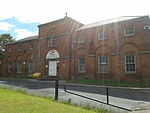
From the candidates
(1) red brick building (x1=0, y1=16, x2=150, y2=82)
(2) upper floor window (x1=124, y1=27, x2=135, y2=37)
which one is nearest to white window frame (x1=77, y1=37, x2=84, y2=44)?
(1) red brick building (x1=0, y1=16, x2=150, y2=82)

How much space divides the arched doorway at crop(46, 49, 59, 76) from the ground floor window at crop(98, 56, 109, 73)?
7250 millimetres

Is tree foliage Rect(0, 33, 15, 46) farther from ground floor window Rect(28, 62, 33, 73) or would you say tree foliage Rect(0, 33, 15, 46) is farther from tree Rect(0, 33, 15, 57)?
ground floor window Rect(28, 62, 33, 73)

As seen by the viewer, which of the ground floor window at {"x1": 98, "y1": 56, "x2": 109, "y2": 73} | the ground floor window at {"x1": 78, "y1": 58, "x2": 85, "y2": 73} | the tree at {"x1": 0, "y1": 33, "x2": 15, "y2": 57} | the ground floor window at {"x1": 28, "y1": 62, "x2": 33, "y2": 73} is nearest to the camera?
the ground floor window at {"x1": 98, "y1": 56, "x2": 109, "y2": 73}

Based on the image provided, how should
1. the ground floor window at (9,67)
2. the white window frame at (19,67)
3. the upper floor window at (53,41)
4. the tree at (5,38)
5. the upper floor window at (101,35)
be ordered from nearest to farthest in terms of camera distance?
the upper floor window at (101,35) → the upper floor window at (53,41) → the white window frame at (19,67) → the ground floor window at (9,67) → the tree at (5,38)

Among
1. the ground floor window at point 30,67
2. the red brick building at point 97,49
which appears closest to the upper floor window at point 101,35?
the red brick building at point 97,49

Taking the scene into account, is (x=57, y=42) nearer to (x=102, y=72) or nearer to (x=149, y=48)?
(x=102, y=72)

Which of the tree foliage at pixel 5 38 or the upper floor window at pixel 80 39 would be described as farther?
the tree foliage at pixel 5 38

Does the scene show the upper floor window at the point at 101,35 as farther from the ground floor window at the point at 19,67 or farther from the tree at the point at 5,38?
the tree at the point at 5,38

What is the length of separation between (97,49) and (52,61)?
8.04m

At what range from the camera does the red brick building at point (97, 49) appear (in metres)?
20.2

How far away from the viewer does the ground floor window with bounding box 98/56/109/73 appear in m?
22.6

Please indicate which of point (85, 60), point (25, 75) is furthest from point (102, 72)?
point (25, 75)

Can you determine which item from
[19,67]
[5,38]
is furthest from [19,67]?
[5,38]

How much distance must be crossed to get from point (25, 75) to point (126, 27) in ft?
65.5
